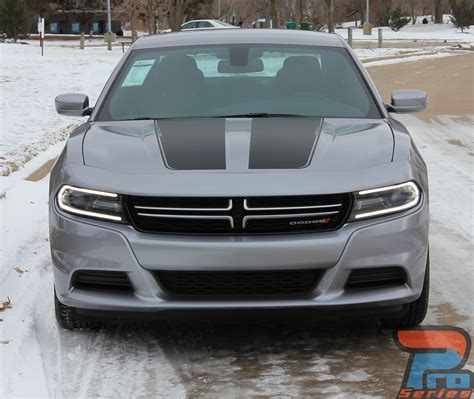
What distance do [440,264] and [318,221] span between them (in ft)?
7.22

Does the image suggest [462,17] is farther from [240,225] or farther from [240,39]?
[240,225]

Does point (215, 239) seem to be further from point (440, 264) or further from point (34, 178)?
point (34, 178)

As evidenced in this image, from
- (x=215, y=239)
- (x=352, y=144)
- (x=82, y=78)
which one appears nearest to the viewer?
(x=215, y=239)

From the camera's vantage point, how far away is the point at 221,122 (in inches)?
209

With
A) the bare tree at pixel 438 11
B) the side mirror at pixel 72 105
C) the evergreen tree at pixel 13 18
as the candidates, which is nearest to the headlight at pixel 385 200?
the side mirror at pixel 72 105

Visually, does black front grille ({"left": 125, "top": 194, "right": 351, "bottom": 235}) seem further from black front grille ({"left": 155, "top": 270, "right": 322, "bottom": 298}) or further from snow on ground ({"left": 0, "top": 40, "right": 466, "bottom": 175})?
snow on ground ({"left": 0, "top": 40, "right": 466, "bottom": 175})

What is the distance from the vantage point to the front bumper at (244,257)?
4258 millimetres

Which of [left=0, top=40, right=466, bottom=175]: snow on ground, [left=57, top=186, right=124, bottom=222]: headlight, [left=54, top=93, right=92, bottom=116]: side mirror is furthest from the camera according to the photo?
[left=0, top=40, right=466, bottom=175]: snow on ground

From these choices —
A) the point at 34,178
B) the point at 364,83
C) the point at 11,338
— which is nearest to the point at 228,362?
the point at 11,338

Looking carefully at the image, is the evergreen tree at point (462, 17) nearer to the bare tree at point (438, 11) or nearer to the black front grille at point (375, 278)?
the bare tree at point (438, 11)

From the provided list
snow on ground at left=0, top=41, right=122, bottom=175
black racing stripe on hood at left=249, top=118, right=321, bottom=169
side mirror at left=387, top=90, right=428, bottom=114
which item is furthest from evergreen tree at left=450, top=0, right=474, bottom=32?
black racing stripe on hood at left=249, top=118, right=321, bottom=169

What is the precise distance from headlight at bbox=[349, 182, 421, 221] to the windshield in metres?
1.07

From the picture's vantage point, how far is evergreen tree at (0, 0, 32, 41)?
52438 mm

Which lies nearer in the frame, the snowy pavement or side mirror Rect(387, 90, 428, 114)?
the snowy pavement
